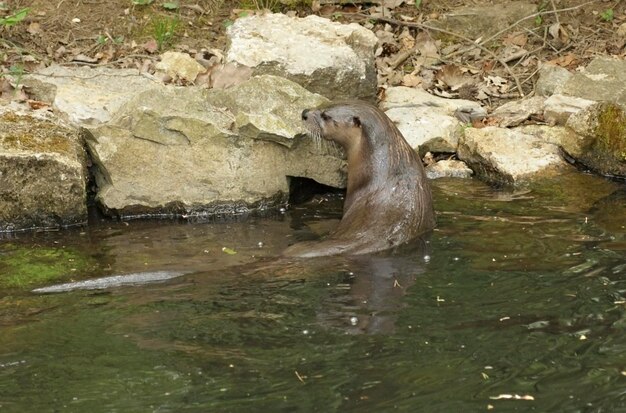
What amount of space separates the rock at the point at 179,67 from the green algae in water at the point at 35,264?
2.63 m

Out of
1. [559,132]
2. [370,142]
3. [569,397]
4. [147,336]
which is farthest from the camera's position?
[559,132]

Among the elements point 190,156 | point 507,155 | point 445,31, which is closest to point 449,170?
point 507,155

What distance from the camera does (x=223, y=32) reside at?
33.2 feet

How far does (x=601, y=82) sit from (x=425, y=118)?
1618mm

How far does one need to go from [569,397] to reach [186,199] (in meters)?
3.89

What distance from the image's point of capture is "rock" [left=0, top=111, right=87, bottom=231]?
22.9ft

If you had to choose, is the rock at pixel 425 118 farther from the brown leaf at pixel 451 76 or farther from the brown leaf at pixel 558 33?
the brown leaf at pixel 558 33

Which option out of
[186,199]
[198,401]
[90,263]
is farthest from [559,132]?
[198,401]

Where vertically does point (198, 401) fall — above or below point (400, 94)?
below

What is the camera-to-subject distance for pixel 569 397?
13.6 ft

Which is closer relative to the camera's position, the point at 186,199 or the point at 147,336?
the point at 147,336

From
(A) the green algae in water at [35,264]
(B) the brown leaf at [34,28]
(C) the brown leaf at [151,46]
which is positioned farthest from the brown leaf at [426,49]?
(A) the green algae in water at [35,264]

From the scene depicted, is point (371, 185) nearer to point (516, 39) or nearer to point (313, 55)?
point (313, 55)

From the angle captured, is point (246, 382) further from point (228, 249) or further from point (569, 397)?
point (228, 249)
